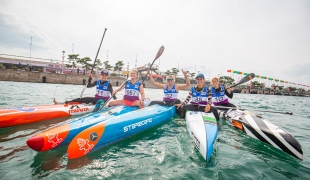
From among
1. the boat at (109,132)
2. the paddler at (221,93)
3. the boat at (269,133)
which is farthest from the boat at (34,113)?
the boat at (269,133)

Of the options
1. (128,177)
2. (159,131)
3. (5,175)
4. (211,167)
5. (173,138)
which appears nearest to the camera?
(5,175)

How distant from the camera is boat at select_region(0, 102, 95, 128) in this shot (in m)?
4.50

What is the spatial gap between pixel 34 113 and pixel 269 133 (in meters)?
6.97

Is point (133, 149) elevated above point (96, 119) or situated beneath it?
situated beneath

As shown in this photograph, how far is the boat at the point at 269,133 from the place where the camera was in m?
3.53

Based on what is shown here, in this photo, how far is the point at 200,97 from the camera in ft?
21.1

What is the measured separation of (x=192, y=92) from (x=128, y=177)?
15.5 ft

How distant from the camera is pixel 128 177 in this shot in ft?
8.29

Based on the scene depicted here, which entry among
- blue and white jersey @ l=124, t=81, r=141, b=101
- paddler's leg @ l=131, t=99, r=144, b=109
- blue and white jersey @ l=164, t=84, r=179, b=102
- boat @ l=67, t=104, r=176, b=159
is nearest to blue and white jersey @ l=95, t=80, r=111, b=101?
blue and white jersey @ l=124, t=81, r=141, b=101

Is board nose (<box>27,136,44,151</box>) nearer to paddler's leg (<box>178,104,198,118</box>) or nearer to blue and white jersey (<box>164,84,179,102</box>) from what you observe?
paddler's leg (<box>178,104,198,118</box>)

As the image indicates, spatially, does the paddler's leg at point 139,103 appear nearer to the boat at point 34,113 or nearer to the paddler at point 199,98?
the paddler at point 199,98

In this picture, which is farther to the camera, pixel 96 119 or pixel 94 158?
pixel 96 119

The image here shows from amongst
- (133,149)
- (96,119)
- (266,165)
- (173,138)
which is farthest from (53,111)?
(266,165)

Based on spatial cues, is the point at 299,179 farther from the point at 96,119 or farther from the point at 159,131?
the point at 96,119
